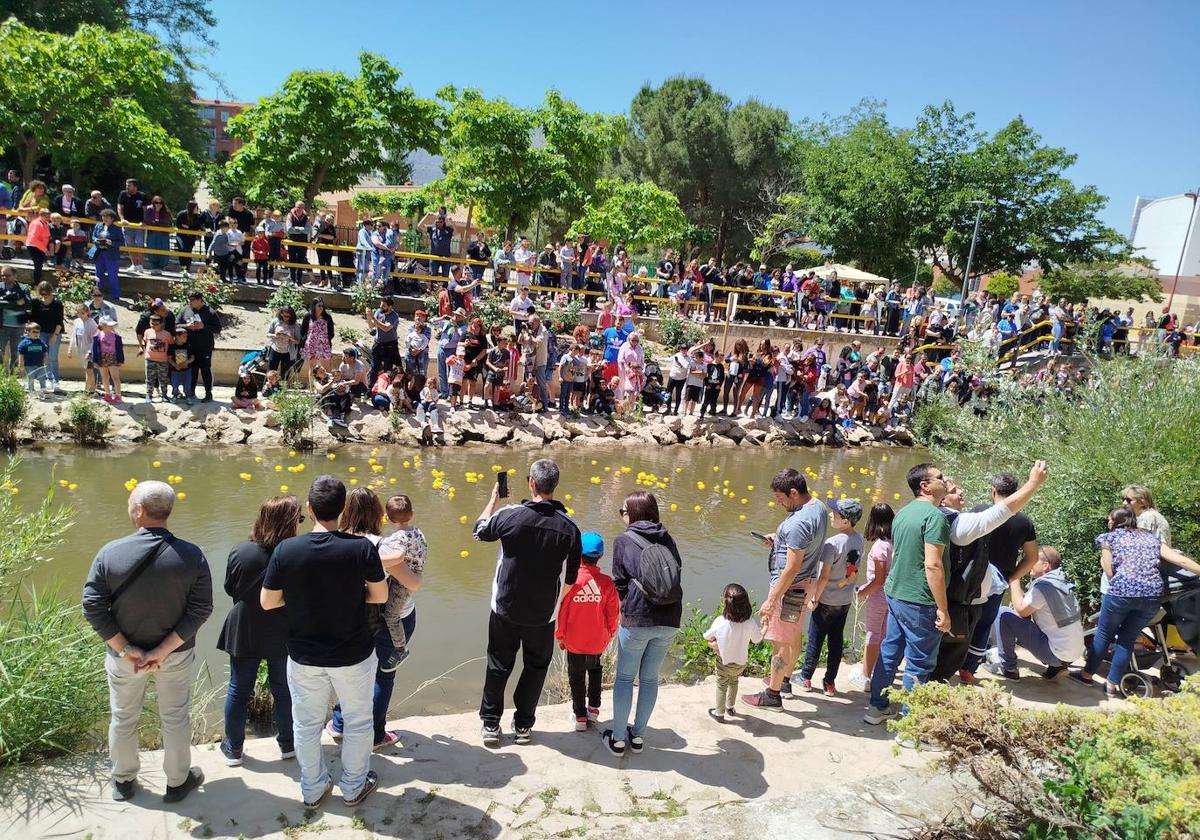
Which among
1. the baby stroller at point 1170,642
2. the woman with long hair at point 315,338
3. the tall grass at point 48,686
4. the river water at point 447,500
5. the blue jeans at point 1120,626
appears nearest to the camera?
the tall grass at point 48,686

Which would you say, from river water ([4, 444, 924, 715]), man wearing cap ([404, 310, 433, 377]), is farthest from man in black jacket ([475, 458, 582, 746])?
man wearing cap ([404, 310, 433, 377])

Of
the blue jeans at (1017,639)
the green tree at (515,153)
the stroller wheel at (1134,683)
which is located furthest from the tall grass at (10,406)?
the green tree at (515,153)

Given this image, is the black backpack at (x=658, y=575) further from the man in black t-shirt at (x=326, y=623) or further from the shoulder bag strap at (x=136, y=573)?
the shoulder bag strap at (x=136, y=573)

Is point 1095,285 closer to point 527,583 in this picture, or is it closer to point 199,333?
point 199,333

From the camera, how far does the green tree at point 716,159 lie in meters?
39.0

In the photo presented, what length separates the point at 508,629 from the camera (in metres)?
4.64

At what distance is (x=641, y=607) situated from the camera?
4.54 metres

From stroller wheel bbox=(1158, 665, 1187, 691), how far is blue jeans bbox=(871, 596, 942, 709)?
2252mm

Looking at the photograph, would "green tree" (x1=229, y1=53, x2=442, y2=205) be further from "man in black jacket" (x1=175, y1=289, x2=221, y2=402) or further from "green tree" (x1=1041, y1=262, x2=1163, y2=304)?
"green tree" (x1=1041, y1=262, x2=1163, y2=304)

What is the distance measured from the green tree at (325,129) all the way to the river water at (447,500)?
14.8 m

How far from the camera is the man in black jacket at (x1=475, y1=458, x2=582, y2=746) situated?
4461mm

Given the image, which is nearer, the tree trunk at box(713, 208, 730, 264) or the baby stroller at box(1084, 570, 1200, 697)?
the baby stroller at box(1084, 570, 1200, 697)

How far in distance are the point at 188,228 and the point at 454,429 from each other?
722 cm

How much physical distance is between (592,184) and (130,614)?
1122 inches
